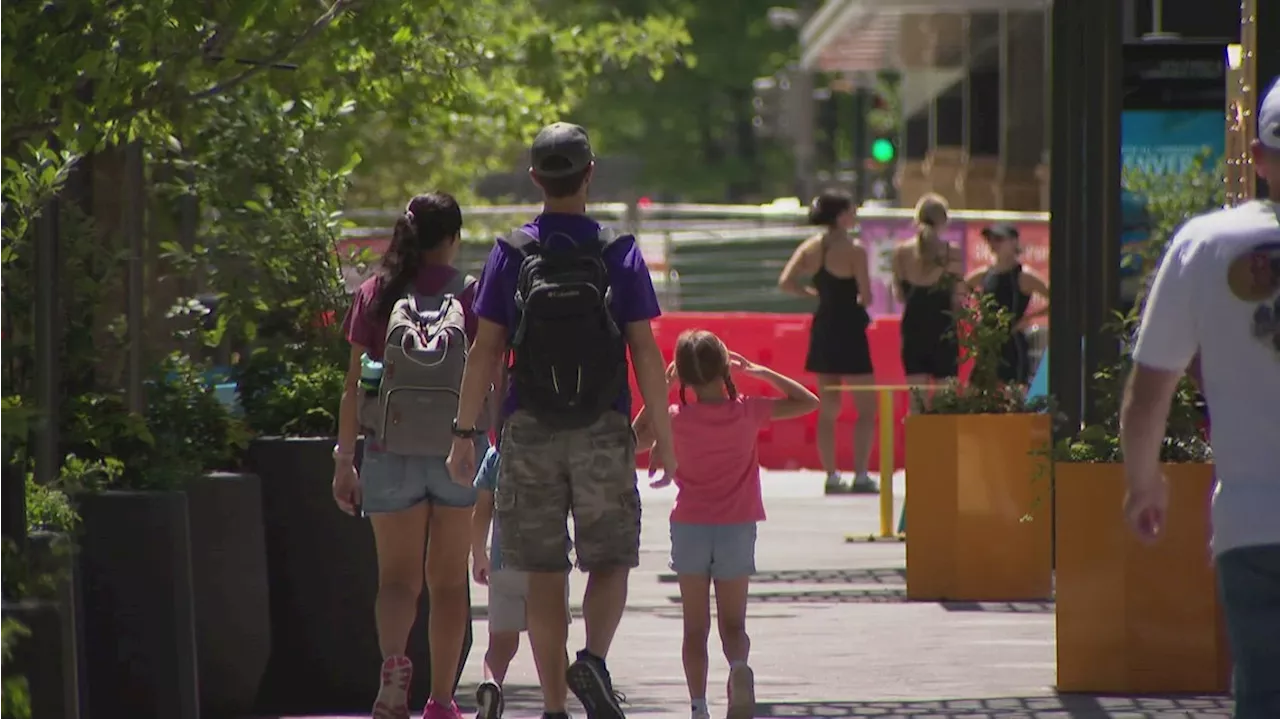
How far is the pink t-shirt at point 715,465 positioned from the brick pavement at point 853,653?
32.3 inches

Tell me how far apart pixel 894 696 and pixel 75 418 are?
9.43ft

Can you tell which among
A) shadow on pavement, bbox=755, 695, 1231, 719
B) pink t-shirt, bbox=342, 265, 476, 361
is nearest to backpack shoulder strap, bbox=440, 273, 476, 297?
pink t-shirt, bbox=342, 265, 476, 361

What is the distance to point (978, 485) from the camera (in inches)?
479

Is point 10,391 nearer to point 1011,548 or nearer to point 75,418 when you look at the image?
point 75,418

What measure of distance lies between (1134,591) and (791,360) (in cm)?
1319

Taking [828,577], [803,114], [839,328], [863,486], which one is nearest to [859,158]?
[803,114]

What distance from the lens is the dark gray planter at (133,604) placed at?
8000 mm

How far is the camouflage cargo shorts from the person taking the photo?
303 inches

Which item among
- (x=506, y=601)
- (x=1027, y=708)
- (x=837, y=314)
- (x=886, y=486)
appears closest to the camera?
(x=506, y=601)

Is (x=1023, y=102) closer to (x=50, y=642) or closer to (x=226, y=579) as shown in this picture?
(x=226, y=579)

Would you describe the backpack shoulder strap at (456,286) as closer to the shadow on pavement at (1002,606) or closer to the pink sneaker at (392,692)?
the pink sneaker at (392,692)

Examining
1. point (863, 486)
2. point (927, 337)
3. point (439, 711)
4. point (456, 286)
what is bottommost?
point (863, 486)

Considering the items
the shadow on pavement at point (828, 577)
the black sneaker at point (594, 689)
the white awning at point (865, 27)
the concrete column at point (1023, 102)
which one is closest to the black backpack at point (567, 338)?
the black sneaker at point (594, 689)

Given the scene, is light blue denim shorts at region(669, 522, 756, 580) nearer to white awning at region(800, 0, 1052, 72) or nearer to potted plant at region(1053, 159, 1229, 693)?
potted plant at region(1053, 159, 1229, 693)
